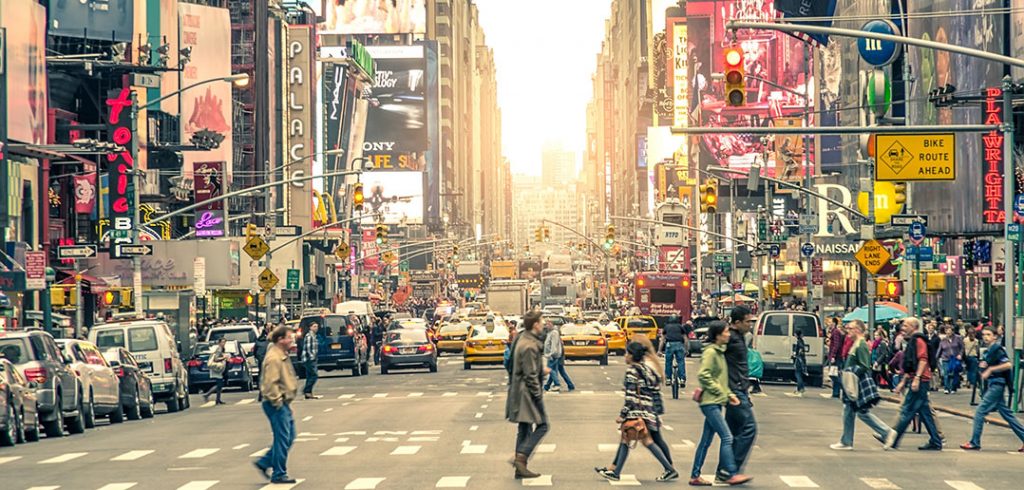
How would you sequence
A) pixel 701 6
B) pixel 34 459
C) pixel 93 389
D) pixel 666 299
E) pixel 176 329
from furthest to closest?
pixel 701 6, pixel 666 299, pixel 176 329, pixel 93 389, pixel 34 459

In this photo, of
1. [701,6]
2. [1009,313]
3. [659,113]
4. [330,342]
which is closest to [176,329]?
[330,342]

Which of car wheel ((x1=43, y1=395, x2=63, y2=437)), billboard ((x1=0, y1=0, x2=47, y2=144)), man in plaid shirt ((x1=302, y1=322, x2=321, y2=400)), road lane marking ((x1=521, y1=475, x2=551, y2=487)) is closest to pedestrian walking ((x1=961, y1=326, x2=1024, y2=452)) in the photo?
road lane marking ((x1=521, y1=475, x2=551, y2=487))

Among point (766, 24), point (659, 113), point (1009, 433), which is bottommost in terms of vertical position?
point (1009, 433)

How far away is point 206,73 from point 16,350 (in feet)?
203

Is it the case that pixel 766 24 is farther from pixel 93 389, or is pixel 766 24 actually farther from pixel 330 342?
pixel 330 342

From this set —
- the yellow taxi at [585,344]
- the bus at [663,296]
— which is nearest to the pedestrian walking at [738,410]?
the yellow taxi at [585,344]

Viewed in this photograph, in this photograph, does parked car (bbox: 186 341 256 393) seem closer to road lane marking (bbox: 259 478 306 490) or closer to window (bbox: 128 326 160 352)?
window (bbox: 128 326 160 352)

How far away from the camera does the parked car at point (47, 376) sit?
2688 cm

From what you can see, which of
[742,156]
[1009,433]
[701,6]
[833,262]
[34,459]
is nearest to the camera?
[34,459]

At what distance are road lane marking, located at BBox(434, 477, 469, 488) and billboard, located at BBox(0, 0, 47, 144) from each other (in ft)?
129

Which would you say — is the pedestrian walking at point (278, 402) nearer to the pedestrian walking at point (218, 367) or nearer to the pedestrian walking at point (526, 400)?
the pedestrian walking at point (526, 400)

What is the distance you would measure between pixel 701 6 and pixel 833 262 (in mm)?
73047

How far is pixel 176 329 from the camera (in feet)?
221

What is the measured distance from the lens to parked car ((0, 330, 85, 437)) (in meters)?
26.9
